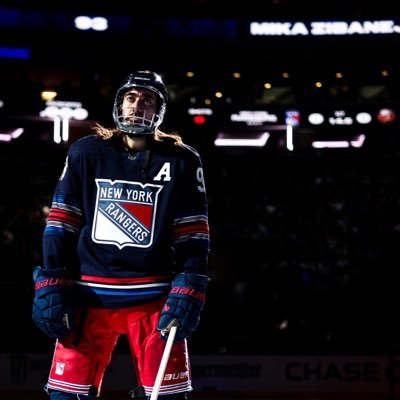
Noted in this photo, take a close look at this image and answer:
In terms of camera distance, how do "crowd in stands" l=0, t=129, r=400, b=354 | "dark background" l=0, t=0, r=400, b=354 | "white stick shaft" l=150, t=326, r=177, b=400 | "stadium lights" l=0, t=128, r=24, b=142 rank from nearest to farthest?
"white stick shaft" l=150, t=326, r=177, b=400, "crowd in stands" l=0, t=129, r=400, b=354, "dark background" l=0, t=0, r=400, b=354, "stadium lights" l=0, t=128, r=24, b=142

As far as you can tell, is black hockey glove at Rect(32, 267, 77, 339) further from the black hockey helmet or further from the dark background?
the dark background

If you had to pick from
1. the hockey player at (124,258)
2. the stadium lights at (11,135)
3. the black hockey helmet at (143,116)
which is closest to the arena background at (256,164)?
the stadium lights at (11,135)

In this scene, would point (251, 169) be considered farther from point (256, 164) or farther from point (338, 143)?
point (338, 143)

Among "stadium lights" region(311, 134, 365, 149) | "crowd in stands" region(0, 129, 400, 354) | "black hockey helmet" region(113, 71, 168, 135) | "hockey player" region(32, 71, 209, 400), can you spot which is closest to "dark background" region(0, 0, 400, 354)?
"crowd in stands" region(0, 129, 400, 354)

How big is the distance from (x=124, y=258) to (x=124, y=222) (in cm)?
15

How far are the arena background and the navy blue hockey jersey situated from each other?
557 cm

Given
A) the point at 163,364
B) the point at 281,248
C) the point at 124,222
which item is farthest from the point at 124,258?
the point at 281,248

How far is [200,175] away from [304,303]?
7321 millimetres

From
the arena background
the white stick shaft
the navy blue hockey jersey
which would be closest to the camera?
the white stick shaft

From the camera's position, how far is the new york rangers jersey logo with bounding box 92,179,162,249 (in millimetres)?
3098

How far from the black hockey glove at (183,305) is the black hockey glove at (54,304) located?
1.17 ft

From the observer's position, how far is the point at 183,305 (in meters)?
3.03

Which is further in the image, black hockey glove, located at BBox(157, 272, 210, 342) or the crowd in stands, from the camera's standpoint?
the crowd in stands

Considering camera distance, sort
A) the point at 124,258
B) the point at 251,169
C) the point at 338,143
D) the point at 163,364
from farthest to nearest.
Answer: the point at 251,169 < the point at 338,143 < the point at 124,258 < the point at 163,364
